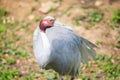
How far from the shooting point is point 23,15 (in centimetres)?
591

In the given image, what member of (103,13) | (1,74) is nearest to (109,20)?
(103,13)

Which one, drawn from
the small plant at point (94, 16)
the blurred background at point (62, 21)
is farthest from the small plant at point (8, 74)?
the small plant at point (94, 16)

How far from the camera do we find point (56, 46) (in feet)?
11.8

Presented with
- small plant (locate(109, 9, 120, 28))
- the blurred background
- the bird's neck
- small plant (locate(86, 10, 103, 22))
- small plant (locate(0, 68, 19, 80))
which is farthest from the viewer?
small plant (locate(86, 10, 103, 22))

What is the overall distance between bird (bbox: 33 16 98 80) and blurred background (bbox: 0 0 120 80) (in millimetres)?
906

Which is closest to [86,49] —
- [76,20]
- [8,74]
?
[8,74]

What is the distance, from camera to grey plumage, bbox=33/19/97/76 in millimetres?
3605

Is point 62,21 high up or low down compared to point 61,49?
up

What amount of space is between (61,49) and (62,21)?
6.61 feet

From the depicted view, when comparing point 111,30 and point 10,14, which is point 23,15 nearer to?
point 10,14

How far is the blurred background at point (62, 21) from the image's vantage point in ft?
15.8

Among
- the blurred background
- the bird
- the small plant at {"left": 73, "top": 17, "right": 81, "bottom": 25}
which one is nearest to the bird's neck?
the bird

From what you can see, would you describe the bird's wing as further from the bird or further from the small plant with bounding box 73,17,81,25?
the small plant with bounding box 73,17,81,25

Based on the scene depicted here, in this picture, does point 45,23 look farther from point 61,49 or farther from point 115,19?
point 115,19
